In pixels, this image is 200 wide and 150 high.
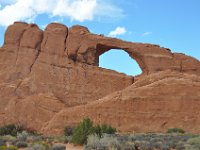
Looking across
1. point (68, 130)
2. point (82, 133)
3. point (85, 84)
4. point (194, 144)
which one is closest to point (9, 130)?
point (68, 130)

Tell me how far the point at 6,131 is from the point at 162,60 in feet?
72.1

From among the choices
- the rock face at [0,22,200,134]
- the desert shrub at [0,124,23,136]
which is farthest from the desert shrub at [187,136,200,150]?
the desert shrub at [0,124,23,136]

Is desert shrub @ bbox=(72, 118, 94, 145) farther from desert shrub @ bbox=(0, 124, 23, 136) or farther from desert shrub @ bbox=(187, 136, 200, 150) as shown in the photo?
desert shrub @ bbox=(0, 124, 23, 136)

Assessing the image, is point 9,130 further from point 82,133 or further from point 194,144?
point 194,144

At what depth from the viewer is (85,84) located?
49.8m

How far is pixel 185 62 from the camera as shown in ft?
169

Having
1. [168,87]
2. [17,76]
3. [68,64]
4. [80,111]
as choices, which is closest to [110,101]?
[80,111]

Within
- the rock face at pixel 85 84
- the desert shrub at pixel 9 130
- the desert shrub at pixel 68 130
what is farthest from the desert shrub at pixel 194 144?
the desert shrub at pixel 9 130

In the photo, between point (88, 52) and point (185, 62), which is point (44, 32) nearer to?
point (88, 52)

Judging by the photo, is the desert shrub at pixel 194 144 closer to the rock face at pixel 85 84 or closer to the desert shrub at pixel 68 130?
the desert shrub at pixel 68 130

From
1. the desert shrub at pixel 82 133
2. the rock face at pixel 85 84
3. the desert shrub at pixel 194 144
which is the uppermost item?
the rock face at pixel 85 84

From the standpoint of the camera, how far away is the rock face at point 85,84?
4200cm

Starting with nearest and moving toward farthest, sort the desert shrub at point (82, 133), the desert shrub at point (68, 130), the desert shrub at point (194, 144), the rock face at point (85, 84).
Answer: the desert shrub at point (194, 144) → the desert shrub at point (82, 133) → the desert shrub at point (68, 130) → the rock face at point (85, 84)

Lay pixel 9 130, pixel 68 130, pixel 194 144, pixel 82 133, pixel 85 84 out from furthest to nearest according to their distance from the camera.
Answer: pixel 85 84 → pixel 9 130 → pixel 68 130 → pixel 82 133 → pixel 194 144
